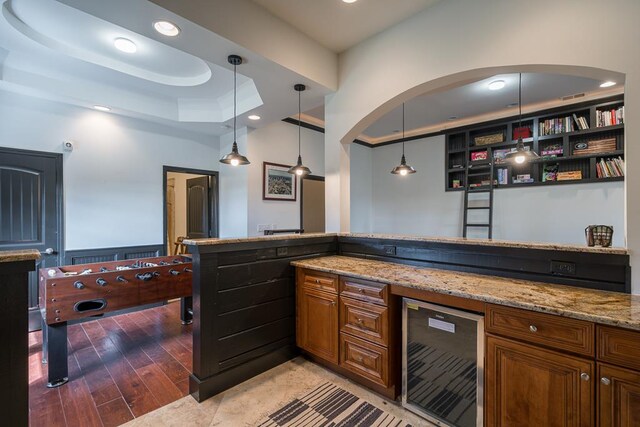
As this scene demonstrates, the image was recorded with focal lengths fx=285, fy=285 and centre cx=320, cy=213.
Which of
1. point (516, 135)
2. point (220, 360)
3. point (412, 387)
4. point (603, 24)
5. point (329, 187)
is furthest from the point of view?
point (516, 135)

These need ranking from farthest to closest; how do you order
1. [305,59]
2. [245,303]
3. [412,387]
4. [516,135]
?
[516,135]
[305,59]
[245,303]
[412,387]

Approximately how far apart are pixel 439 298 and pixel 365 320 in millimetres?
585

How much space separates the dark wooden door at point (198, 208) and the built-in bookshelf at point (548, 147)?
4475 mm

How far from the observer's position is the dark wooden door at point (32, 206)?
3.30 metres

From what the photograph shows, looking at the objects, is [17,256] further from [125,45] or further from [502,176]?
[502,176]

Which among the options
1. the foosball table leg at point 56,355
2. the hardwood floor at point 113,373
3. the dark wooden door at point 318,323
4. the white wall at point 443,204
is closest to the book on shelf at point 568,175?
the white wall at point 443,204

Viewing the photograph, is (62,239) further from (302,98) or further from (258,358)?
(302,98)

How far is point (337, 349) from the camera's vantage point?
2.26 metres

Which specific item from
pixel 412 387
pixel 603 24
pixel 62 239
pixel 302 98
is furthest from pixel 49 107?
pixel 603 24

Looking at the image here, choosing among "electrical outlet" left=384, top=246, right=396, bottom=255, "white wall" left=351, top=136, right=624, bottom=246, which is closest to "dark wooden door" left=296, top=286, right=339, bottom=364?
"electrical outlet" left=384, top=246, right=396, bottom=255

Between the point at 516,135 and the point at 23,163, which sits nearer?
the point at 23,163

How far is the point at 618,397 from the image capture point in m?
1.20

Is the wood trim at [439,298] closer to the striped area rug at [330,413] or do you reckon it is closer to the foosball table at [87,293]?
the striped area rug at [330,413]

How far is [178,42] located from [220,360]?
8.26 feet
